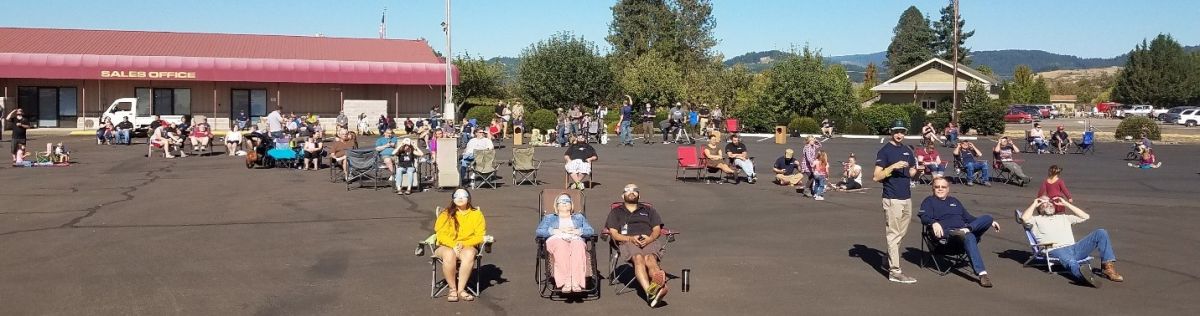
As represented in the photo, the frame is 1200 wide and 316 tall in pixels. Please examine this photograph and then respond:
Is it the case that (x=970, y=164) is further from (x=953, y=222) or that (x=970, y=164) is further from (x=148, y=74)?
(x=148, y=74)

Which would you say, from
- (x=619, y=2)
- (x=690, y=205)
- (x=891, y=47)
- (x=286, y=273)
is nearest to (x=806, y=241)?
(x=690, y=205)

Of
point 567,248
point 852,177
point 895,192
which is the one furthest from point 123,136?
point 895,192

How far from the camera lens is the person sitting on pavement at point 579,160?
19.8 m

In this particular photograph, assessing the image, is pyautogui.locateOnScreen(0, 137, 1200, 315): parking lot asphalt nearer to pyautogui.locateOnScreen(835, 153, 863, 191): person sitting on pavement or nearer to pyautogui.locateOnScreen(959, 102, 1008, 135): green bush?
pyautogui.locateOnScreen(835, 153, 863, 191): person sitting on pavement

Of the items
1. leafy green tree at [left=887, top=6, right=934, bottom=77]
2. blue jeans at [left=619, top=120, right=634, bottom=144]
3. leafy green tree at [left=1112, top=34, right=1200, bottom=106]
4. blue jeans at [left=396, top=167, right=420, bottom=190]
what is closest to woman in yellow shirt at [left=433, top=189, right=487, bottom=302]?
blue jeans at [left=396, top=167, right=420, bottom=190]

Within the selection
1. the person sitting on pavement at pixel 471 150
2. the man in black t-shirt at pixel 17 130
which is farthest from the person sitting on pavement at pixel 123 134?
the person sitting on pavement at pixel 471 150

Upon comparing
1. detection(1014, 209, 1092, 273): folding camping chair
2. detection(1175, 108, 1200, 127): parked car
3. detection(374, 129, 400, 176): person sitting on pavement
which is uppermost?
detection(1175, 108, 1200, 127): parked car

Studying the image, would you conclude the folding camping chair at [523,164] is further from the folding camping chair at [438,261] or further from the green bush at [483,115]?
the green bush at [483,115]

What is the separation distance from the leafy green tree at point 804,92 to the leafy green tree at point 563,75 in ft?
26.9

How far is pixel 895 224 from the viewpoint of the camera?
1059 centimetres

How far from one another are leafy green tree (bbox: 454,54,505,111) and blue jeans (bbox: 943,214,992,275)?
1921 inches

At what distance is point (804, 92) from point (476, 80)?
21570 mm

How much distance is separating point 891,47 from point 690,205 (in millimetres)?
106776

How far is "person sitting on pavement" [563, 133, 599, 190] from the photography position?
1975 cm
